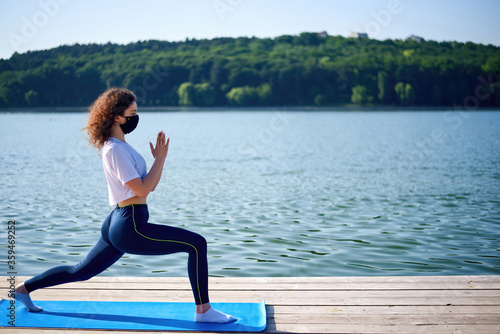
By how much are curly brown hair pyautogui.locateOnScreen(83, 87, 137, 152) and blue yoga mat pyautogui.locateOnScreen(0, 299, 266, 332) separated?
4.18ft

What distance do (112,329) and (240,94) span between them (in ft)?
338

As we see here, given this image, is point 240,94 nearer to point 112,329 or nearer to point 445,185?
point 445,185

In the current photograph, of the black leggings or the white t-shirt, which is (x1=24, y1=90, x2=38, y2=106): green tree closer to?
the black leggings

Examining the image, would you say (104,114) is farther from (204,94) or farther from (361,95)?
(361,95)

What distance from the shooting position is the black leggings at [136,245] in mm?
3693

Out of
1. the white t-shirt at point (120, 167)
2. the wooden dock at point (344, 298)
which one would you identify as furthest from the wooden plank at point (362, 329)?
the white t-shirt at point (120, 167)

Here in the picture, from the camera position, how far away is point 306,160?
24.6 meters

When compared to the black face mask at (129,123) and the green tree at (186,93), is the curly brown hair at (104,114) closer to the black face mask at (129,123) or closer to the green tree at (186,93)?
the black face mask at (129,123)

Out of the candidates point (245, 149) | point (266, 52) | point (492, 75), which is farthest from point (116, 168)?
point (266, 52)

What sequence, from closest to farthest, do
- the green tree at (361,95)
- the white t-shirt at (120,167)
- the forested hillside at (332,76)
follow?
the white t-shirt at (120,167) → the forested hillside at (332,76) → the green tree at (361,95)

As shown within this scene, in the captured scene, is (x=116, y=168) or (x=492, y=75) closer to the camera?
(x=116, y=168)

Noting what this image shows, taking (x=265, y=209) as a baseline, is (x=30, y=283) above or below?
above

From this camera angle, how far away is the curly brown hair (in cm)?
383

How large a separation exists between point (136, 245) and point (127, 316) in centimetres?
63
